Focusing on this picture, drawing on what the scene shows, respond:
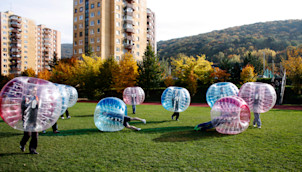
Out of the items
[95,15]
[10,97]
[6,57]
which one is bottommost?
[10,97]

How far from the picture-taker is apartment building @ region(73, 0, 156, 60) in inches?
1873

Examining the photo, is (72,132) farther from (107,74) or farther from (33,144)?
(107,74)

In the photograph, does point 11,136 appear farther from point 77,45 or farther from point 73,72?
point 77,45

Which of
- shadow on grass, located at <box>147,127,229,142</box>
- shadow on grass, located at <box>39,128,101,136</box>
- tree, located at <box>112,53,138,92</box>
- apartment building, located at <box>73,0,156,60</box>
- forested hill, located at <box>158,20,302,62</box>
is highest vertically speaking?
forested hill, located at <box>158,20,302,62</box>

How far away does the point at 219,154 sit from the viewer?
225 inches

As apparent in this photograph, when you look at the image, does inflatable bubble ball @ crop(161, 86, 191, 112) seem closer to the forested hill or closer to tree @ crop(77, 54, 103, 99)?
tree @ crop(77, 54, 103, 99)

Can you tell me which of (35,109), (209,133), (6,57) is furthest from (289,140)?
(6,57)

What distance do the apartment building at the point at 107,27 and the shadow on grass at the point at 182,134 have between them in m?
41.2

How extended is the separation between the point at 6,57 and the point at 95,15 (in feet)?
166

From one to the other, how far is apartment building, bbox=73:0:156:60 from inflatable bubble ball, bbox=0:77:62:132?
42.8m

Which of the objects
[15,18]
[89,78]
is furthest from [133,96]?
[15,18]

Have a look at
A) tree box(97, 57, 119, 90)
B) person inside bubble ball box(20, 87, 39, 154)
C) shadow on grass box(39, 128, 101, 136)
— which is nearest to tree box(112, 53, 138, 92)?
tree box(97, 57, 119, 90)

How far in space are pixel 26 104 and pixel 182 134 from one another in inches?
233

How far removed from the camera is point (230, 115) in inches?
286
